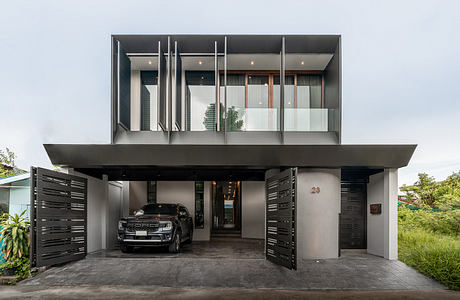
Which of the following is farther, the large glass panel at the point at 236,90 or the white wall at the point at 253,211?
the white wall at the point at 253,211

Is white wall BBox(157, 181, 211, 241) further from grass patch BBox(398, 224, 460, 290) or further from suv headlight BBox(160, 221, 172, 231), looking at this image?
grass patch BBox(398, 224, 460, 290)

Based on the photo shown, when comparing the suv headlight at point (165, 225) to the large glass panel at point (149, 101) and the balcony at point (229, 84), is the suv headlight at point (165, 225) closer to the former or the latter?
the balcony at point (229, 84)

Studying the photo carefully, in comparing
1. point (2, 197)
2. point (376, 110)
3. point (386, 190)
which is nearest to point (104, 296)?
point (2, 197)

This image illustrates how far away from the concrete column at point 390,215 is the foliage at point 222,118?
5.13 m

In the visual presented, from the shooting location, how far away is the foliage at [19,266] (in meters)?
7.11

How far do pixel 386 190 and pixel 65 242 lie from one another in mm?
9805

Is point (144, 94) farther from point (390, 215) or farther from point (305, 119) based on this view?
point (390, 215)

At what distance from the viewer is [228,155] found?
8.83 meters

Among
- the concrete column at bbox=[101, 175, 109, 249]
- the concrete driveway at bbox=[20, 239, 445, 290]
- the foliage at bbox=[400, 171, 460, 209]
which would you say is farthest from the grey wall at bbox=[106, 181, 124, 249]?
the foliage at bbox=[400, 171, 460, 209]

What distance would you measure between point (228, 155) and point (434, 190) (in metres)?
19.7

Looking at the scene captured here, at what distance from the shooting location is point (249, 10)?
18734 millimetres

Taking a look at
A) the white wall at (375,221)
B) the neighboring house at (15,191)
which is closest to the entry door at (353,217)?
the white wall at (375,221)

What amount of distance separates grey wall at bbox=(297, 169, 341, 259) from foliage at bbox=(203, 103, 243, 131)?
2.53 meters

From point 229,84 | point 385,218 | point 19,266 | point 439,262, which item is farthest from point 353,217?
point 19,266
